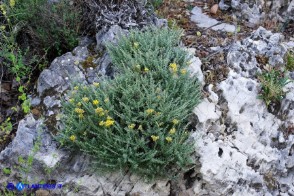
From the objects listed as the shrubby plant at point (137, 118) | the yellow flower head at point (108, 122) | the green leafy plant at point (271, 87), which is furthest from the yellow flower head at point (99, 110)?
the green leafy plant at point (271, 87)

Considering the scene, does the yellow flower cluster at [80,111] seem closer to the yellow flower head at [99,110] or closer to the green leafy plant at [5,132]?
the yellow flower head at [99,110]

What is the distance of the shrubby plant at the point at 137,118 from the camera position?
408cm

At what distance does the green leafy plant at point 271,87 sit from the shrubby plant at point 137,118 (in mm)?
798

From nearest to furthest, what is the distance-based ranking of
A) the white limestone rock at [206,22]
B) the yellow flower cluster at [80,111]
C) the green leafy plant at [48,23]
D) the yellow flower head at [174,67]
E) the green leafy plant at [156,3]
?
the yellow flower cluster at [80,111]
the yellow flower head at [174,67]
the green leafy plant at [48,23]
the white limestone rock at [206,22]
the green leafy plant at [156,3]

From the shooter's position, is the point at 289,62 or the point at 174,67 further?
the point at 289,62

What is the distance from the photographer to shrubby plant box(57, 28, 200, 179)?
13.4 ft

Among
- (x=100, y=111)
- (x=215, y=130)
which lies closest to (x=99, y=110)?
(x=100, y=111)

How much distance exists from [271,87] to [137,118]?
1.58 m

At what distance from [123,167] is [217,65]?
5.68ft

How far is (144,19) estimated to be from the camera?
5.58 metres

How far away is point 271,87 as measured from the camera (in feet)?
15.5

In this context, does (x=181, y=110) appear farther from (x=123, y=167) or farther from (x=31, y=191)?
(x=31, y=191)

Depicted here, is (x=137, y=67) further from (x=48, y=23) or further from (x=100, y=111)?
(x=48, y=23)

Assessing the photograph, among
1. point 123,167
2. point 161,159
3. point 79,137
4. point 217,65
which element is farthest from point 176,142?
point 217,65
